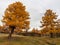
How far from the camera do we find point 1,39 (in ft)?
185

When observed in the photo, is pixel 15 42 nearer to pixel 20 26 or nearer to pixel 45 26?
pixel 20 26

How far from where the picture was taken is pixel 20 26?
5691 centimetres

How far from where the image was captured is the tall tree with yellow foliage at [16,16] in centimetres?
5708

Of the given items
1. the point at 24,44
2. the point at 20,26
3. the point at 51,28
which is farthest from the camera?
the point at 51,28

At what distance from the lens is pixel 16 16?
5825 cm

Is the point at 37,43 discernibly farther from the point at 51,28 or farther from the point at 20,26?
the point at 51,28

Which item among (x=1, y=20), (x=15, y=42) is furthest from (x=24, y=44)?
(x=1, y=20)

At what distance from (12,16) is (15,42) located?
744 cm

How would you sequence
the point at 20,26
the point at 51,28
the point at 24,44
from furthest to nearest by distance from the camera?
the point at 51,28 → the point at 20,26 → the point at 24,44

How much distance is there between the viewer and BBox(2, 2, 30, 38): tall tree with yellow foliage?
57084 millimetres

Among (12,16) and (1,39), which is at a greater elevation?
(12,16)

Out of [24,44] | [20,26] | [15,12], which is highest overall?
[15,12]

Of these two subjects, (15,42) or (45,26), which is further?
(45,26)

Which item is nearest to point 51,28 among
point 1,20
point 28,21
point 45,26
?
point 45,26
